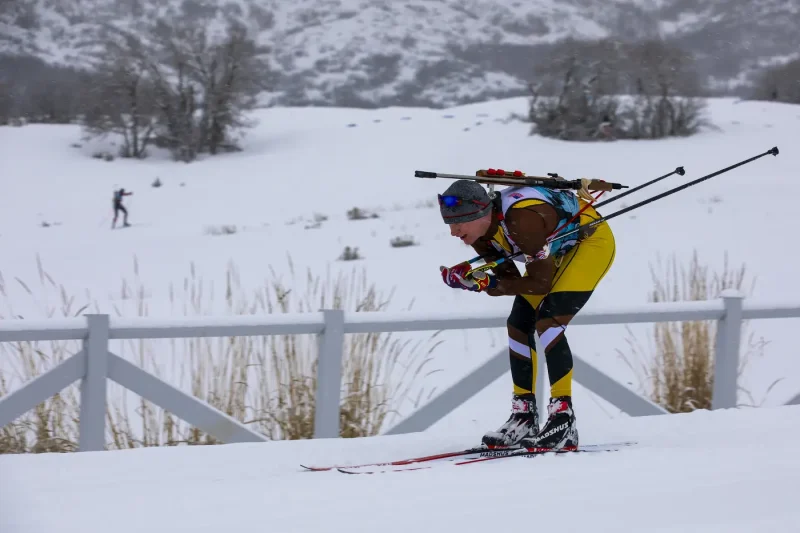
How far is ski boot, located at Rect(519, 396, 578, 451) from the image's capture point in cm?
387

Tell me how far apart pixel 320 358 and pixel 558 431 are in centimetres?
140

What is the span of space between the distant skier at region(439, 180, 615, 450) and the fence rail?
2.34 ft

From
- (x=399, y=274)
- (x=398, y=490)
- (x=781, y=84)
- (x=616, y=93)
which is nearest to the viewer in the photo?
(x=398, y=490)

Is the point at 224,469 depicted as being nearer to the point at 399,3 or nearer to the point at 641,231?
the point at 641,231

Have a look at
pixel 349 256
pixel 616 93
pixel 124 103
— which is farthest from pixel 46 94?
pixel 349 256

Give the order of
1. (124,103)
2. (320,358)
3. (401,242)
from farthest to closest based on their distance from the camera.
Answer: (124,103) → (401,242) → (320,358)

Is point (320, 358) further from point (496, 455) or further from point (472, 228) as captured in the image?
point (472, 228)

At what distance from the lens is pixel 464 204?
3.66 metres

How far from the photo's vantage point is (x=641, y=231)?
48.7 feet

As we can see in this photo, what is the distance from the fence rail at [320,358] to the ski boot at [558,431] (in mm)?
869

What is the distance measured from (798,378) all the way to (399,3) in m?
108

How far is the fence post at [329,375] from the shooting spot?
14.9ft

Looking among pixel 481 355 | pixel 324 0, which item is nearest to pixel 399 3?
pixel 324 0

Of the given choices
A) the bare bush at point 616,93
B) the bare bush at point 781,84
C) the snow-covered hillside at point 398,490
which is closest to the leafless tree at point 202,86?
the bare bush at point 616,93
